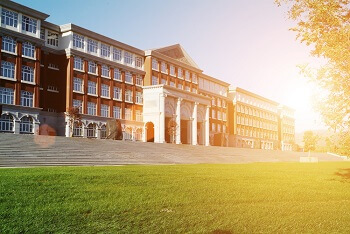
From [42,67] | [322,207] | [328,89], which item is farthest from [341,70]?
[42,67]

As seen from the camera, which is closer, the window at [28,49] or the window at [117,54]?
the window at [28,49]

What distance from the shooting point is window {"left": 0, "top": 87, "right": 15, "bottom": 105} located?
39.3m

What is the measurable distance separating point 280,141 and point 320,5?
346ft

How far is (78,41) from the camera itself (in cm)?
4894

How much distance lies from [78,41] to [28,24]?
25.0 ft

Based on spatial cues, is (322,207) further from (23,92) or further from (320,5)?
(23,92)

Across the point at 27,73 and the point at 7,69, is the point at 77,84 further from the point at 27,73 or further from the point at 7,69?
the point at 7,69

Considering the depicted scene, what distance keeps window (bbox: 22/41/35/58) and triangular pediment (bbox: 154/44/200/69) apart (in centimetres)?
2380

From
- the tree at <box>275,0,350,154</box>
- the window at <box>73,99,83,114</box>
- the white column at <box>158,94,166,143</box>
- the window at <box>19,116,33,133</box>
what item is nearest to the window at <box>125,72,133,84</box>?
the white column at <box>158,94,166,143</box>

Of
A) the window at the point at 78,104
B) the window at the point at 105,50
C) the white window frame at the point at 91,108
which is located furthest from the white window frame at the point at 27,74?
the window at the point at 105,50

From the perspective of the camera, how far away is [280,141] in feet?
373

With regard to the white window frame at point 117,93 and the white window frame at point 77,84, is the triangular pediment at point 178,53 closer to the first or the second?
the white window frame at point 117,93

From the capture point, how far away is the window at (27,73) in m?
41.8

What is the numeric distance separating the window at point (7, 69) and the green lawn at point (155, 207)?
3224 cm
